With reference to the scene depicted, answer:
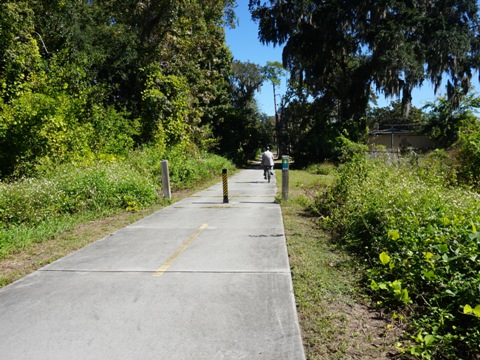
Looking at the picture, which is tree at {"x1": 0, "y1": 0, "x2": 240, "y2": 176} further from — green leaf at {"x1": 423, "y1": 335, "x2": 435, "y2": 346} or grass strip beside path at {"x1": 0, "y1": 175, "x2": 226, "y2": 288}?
green leaf at {"x1": 423, "y1": 335, "x2": 435, "y2": 346}

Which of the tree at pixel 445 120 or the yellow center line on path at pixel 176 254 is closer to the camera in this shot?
the yellow center line on path at pixel 176 254

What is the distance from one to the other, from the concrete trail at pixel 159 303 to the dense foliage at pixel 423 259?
1184mm

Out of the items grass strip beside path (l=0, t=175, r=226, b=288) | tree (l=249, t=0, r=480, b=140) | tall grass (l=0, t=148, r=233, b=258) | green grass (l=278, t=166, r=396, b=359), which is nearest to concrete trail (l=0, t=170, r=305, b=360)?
green grass (l=278, t=166, r=396, b=359)

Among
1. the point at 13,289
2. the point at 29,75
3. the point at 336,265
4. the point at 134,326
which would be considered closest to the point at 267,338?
the point at 134,326

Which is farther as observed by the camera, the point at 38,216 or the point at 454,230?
the point at 38,216

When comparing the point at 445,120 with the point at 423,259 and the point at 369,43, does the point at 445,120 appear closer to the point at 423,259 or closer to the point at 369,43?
the point at 369,43

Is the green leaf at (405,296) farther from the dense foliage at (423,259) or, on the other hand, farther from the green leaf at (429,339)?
the green leaf at (429,339)

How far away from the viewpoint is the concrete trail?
10.9 ft

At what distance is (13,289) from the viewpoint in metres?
4.69

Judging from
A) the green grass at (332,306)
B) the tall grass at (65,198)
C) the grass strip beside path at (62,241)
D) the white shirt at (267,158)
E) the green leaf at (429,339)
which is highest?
the white shirt at (267,158)

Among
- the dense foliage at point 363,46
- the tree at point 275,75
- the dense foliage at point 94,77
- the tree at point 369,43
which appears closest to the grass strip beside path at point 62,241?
the dense foliage at point 94,77

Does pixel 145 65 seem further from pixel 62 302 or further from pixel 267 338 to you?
pixel 267 338

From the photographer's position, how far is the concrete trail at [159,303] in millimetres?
3309

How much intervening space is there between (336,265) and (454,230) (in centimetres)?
177
